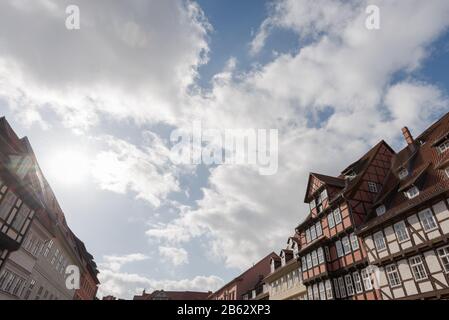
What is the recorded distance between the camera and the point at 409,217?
60.1ft

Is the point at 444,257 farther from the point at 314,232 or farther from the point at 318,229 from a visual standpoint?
the point at 314,232

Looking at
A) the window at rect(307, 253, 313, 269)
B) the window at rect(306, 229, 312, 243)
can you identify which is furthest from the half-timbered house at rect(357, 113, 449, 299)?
the window at rect(306, 229, 312, 243)

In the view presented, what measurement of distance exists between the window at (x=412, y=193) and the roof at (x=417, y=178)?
23 cm

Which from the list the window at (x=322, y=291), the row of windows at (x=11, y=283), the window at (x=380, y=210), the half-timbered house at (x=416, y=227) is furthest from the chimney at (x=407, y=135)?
the row of windows at (x=11, y=283)

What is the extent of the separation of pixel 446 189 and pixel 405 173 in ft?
19.9

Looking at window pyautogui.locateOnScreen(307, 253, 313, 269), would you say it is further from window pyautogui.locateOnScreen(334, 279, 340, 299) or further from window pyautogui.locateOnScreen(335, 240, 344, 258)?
window pyautogui.locateOnScreen(335, 240, 344, 258)

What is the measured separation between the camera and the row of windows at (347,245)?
72.5ft

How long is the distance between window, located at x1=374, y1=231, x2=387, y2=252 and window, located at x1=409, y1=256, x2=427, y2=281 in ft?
7.05

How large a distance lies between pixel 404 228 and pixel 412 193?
2.53 m

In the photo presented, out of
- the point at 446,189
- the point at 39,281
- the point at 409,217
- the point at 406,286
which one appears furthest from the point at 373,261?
the point at 39,281

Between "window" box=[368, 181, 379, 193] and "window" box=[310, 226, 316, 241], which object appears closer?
"window" box=[368, 181, 379, 193]

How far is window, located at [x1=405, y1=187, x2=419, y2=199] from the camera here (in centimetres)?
1898
